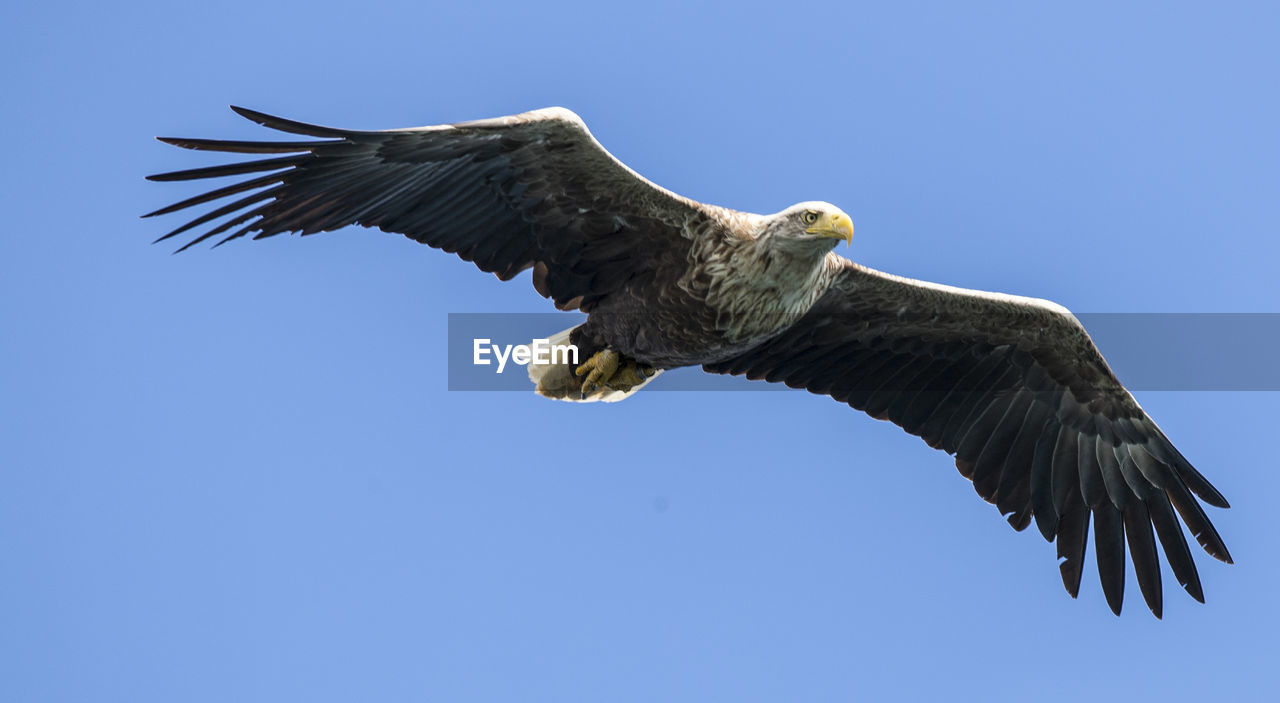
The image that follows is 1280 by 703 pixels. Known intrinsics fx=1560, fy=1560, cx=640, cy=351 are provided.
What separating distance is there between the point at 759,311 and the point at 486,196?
165cm

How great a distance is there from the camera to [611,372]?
963cm

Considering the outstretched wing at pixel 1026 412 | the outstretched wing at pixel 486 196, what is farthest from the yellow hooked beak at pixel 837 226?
the outstretched wing at pixel 1026 412

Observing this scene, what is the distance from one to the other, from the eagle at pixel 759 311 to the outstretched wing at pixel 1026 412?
0.01m

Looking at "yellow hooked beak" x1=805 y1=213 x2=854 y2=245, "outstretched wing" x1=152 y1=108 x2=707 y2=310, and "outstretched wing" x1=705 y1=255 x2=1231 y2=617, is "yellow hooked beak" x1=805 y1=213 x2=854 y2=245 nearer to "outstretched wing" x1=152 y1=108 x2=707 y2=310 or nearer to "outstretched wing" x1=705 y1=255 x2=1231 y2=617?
"outstretched wing" x1=152 y1=108 x2=707 y2=310

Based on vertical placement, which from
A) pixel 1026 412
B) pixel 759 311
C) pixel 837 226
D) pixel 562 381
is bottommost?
pixel 1026 412

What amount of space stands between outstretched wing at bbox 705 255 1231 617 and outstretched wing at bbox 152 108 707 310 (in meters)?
1.39

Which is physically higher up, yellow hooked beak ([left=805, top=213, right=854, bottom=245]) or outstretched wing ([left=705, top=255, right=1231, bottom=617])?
yellow hooked beak ([left=805, top=213, right=854, bottom=245])

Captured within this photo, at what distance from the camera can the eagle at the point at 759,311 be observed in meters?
8.42

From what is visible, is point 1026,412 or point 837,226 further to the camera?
point 1026,412

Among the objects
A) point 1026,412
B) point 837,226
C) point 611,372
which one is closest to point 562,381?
point 611,372

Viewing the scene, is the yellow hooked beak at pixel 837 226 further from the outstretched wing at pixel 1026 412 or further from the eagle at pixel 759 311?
the outstretched wing at pixel 1026 412

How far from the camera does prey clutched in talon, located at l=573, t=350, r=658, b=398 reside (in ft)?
31.4

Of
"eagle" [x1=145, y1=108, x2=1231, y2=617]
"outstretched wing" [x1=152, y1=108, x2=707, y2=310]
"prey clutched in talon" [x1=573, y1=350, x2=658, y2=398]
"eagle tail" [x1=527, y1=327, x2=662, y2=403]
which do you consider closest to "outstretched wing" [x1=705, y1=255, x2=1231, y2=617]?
"eagle" [x1=145, y1=108, x2=1231, y2=617]

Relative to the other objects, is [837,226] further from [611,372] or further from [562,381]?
[562,381]
